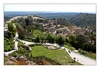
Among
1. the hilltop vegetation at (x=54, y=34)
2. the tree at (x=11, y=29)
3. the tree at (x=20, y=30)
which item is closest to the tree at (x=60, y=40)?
the hilltop vegetation at (x=54, y=34)

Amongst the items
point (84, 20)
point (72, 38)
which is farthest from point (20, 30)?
point (84, 20)

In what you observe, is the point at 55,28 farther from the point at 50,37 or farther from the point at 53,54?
the point at 53,54

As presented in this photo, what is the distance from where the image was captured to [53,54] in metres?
5.52

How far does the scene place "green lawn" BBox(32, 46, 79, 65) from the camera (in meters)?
5.52

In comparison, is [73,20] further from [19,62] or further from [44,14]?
[19,62]

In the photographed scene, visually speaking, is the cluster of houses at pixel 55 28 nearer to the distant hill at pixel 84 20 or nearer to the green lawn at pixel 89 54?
the distant hill at pixel 84 20

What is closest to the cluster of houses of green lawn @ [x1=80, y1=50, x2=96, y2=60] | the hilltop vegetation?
the hilltop vegetation

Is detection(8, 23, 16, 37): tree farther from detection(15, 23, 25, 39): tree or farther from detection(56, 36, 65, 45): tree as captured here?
detection(56, 36, 65, 45): tree

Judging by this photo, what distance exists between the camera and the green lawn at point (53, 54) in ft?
18.1
